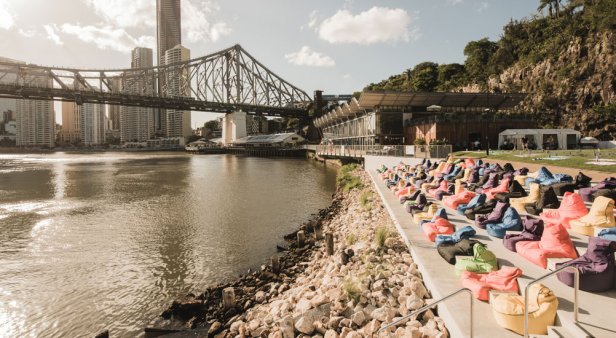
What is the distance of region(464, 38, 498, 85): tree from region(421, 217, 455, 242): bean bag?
68.9 metres

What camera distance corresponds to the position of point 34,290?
35.7ft

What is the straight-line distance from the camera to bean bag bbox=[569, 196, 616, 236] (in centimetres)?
895

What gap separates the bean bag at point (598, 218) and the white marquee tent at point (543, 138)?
25.7 meters

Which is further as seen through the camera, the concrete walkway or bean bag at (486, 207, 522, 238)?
bean bag at (486, 207, 522, 238)

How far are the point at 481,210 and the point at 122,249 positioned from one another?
13853mm

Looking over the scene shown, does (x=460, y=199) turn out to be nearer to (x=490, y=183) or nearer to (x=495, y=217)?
(x=490, y=183)

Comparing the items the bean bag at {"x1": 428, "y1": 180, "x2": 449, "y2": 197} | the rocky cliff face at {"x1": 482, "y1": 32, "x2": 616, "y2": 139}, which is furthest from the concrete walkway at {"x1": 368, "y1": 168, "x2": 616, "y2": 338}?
the rocky cliff face at {"x1": 482, "y1": 32, "x2": 616, "y2": 139}

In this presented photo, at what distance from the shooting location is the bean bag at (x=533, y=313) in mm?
5156

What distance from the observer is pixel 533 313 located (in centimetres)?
521

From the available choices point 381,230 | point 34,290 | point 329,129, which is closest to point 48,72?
point 329,129

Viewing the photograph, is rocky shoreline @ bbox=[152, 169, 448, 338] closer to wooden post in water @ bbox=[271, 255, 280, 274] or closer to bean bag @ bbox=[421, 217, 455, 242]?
wooden post in water @ bbox=[271, 255, 280, 274]

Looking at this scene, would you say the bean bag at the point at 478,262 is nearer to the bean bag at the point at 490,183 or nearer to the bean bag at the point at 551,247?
the bean bag at the point at 551,247

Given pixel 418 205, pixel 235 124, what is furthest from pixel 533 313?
pixel 235 124

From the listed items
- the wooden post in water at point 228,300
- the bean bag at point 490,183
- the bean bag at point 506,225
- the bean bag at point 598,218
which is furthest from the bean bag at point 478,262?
the bean bag at point 490,183
